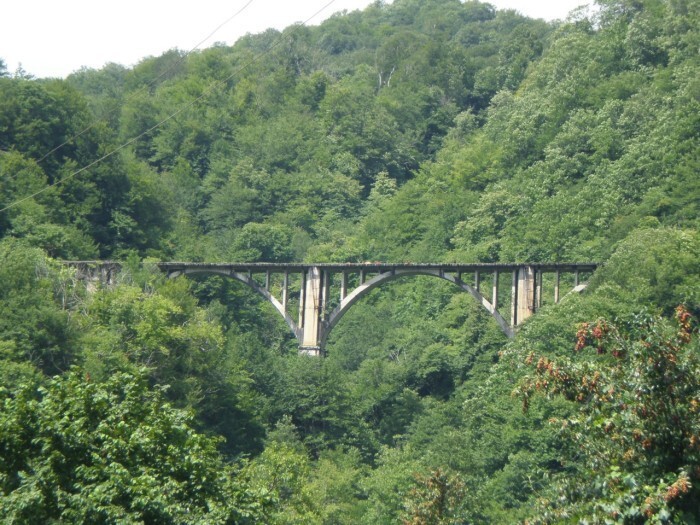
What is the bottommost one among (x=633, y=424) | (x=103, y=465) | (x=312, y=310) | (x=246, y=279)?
(x=312, y=310)

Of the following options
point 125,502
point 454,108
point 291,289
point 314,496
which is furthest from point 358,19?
point 125,502

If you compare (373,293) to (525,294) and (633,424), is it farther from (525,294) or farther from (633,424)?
(633,424)

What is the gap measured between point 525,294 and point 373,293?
96.3 feet

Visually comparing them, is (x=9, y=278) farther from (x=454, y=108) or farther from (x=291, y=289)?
(x=454, y=108)

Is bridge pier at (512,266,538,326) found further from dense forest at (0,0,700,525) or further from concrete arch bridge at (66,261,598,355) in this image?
→ dense forest at (0,0,700,525)

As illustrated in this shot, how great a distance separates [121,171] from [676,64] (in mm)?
30965

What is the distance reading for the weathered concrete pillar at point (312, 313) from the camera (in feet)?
184

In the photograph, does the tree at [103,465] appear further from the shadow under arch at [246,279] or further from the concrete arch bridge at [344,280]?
the shadow under arch at [246,279]

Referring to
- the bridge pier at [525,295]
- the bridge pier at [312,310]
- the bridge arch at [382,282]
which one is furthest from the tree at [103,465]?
the bridge pier at [312,310]

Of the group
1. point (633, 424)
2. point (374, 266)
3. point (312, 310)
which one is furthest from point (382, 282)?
point (633, 424)

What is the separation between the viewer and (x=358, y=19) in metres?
151

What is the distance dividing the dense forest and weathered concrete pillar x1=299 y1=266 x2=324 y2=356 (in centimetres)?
127

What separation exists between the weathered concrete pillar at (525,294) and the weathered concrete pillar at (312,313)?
8326 mm

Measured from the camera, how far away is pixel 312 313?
5606 cm
